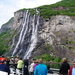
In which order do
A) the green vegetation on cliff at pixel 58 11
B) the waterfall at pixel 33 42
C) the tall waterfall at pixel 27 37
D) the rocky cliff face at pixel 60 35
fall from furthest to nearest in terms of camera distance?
the green vegetation on cliff at pixel 58 11 → the tall waterfall at pixel 27 37 → the waterfall at pixel 33 42 → the rocky cliff face at pixel 60 35

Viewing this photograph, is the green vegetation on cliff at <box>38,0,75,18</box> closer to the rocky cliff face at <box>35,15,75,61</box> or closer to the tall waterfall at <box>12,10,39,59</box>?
the rocky cliff face at <box>35,15,75,61</box>

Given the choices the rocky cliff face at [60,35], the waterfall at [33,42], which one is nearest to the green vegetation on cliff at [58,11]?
the rocky cliff face at [60,35]

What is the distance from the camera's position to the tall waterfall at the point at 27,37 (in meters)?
89.6

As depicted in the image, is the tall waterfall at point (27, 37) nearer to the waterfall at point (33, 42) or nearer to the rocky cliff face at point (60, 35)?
the waterfall at point (33, 42)

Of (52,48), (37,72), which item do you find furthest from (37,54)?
(37,72)

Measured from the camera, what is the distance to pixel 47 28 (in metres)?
97.9

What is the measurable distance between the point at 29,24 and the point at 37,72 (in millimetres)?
94694

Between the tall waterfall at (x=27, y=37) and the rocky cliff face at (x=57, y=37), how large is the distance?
8.28 feet

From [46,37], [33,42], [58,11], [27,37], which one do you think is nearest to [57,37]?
[46,37]

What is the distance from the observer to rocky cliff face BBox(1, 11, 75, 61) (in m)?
84.6

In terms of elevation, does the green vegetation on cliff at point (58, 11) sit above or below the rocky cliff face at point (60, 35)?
above

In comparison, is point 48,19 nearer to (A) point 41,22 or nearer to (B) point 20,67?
(A) point 41,22

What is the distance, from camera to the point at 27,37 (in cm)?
9756

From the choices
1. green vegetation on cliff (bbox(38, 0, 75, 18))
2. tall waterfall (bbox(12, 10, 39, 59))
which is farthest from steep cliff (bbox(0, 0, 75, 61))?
green vegetation on cliff (bbox(38, 0, 75, 18))
